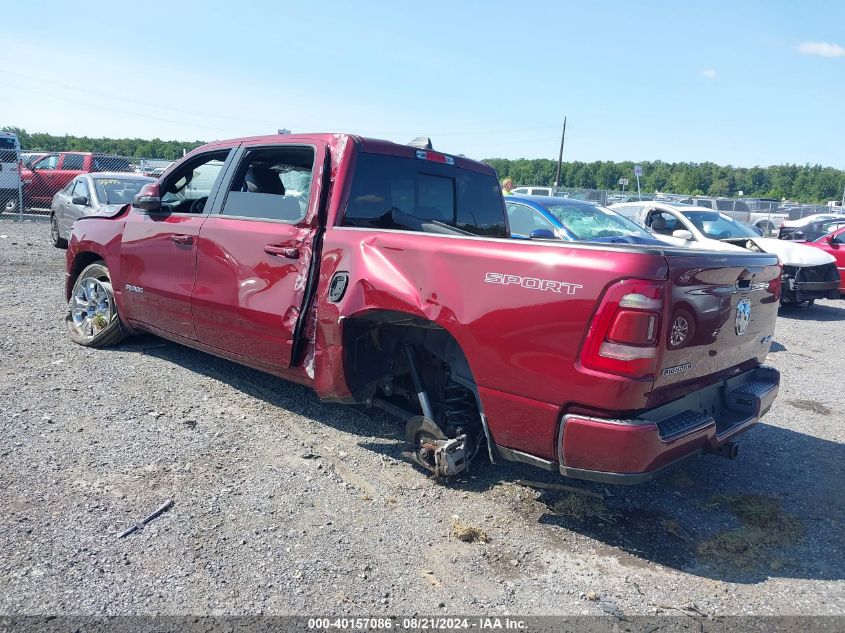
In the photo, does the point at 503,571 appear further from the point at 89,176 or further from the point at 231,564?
the point at 89,176

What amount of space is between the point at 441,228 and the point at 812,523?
276 cm

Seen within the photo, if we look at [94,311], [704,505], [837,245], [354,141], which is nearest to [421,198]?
[354,141]

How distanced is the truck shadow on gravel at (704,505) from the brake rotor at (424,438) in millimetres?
137

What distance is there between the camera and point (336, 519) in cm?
340

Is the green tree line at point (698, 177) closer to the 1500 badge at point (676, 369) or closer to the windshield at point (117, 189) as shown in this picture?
the windshield at point (117, 189)

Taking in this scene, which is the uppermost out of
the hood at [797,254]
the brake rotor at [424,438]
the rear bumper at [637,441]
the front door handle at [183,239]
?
the front door handle at [183,239]

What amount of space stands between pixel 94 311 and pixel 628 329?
5.15m

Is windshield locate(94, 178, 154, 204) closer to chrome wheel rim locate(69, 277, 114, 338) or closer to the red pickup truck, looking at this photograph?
chrome wheel rim locate(69, 277, 114, 338)

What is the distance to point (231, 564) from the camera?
2.97 m

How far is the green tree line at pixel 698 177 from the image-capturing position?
71.6 metres

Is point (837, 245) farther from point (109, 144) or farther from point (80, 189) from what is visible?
point (109, 144)

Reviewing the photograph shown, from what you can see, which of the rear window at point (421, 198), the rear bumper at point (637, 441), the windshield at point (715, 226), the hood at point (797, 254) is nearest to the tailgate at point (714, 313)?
the rear bumper at point (637, 441)

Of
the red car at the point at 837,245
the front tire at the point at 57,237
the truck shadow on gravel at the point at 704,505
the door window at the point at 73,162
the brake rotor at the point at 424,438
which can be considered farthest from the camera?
the door window at the point at 73,162

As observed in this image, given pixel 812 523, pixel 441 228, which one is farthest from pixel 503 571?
pixel 441 228
